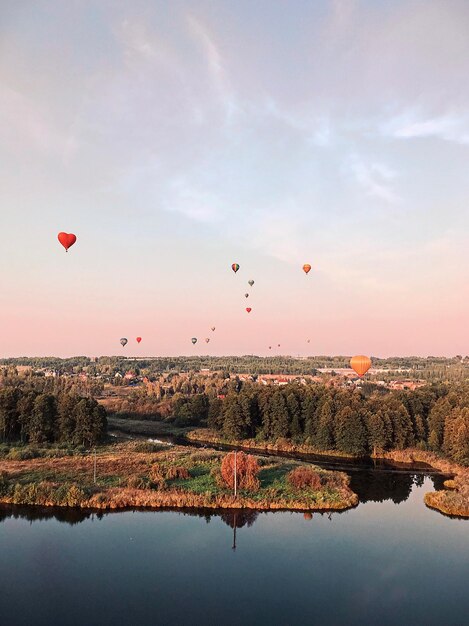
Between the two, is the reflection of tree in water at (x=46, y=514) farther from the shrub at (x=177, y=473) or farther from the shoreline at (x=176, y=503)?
the shrub at (x=177, y=473)

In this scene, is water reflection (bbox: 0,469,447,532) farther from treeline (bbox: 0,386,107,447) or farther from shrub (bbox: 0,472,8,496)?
treeline (bbox: 0,386,107,447)

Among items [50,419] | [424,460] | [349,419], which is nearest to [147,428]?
[50,419]

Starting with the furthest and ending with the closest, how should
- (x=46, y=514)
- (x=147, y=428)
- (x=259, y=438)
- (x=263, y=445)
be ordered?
(x=147, y=428)
(x=259, y=438)
(x=263, y=445)
(x=46, y=514)

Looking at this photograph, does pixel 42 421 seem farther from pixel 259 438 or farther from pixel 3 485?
pixel 259 438

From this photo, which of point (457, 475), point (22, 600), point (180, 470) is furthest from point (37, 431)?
point (457, 475)

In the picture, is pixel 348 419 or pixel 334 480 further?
pixel 348 419

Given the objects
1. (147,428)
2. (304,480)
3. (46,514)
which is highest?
(304,480)

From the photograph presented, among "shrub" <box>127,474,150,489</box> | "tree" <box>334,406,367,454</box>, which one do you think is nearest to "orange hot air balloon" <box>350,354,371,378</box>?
"tree" <box>334,406,367,454</box>
